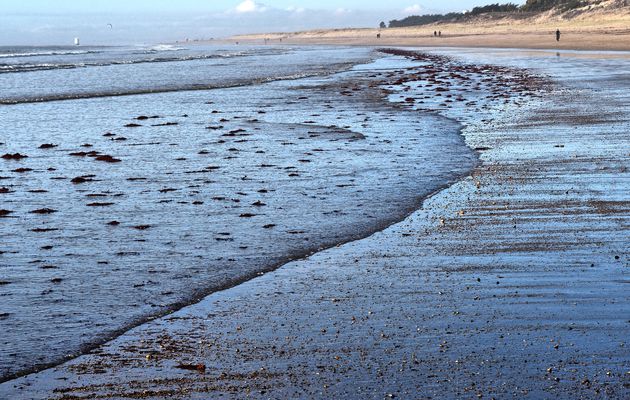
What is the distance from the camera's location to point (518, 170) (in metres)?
10.2

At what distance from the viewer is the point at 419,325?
5055 millimetres

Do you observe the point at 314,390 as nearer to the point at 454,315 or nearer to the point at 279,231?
the point at 454,315

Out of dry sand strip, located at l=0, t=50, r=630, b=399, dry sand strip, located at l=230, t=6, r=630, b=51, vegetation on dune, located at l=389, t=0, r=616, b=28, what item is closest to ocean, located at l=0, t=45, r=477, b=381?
dry sand strip, located at l=0, t=50, r=630, b=399

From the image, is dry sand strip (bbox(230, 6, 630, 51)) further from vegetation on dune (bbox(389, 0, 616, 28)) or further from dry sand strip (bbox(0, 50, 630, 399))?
dry sand strip (bbox(0, 50, 630, 399))

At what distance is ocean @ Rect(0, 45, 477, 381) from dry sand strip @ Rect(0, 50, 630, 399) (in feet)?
1.10

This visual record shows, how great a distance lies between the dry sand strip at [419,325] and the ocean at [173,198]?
334 mm

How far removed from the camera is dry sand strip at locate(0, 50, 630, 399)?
4262 millimetres

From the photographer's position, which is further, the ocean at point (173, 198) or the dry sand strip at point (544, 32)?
the dry sand strip at point (544, 32)

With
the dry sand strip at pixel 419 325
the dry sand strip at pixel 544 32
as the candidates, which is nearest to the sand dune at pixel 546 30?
the dry sand strip at pixel 544 32

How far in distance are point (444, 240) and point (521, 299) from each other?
1.70 metres

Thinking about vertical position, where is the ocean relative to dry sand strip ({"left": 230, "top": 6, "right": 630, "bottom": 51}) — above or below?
below

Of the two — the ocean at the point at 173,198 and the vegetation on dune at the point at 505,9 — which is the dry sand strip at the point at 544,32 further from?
the ocean at the point at 173,198

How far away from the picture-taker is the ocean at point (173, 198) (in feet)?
18.9

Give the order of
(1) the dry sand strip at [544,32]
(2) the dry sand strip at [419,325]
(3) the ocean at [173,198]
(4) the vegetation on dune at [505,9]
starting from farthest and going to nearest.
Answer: (4) the vegetation on dune at [505,9]
(1) the dry sand strip at [544,32]
(3) the ocean at [173,198]
(2) the dry sand strip at [419,325]
